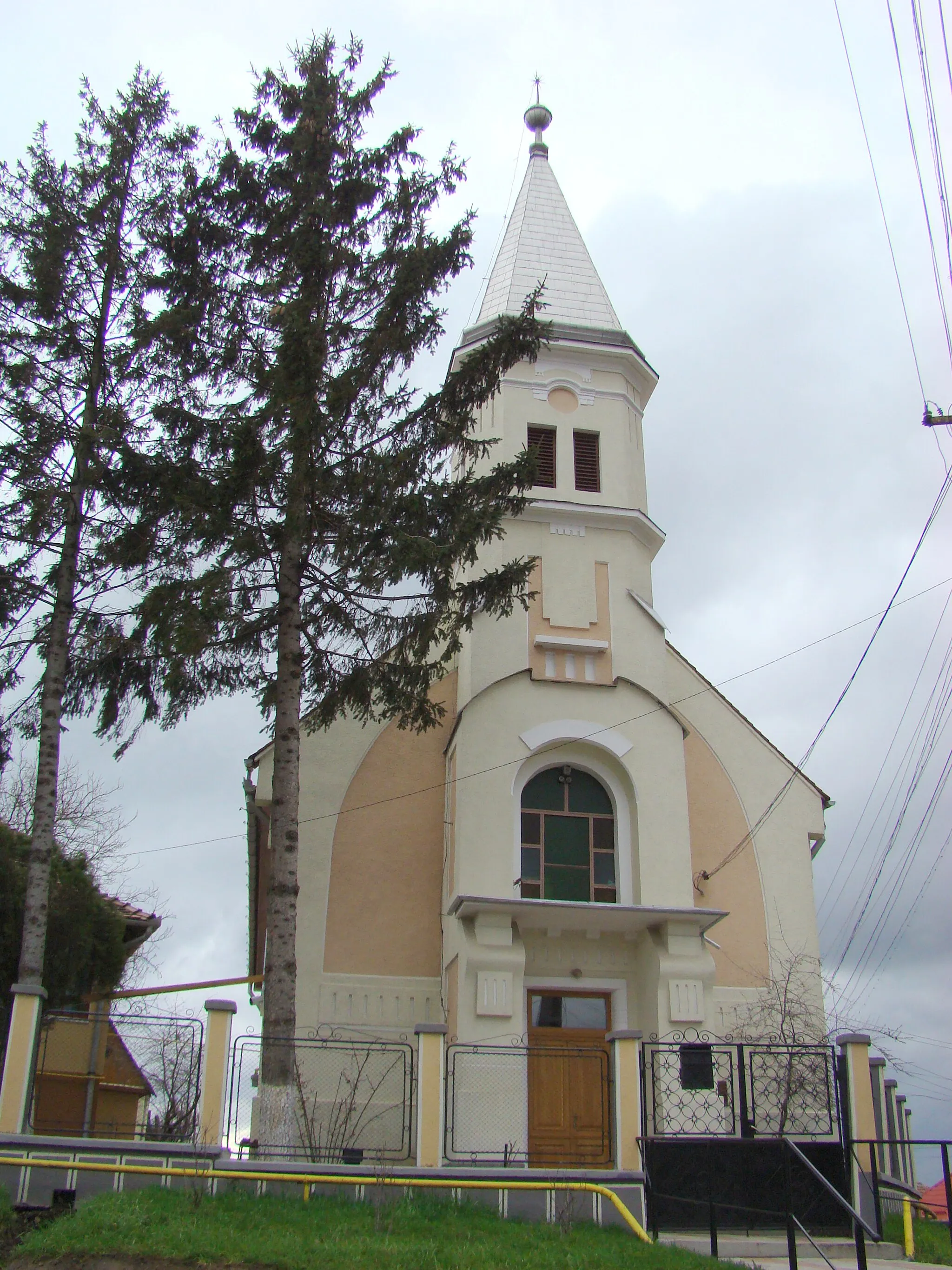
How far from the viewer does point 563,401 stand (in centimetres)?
2066

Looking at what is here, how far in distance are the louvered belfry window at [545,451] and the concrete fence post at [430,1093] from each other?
1002cm

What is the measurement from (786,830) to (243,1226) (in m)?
12.1

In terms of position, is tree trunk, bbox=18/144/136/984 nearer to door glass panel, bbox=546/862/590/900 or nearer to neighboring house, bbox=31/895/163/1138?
neighboring house, bbox=31/895/163/1138

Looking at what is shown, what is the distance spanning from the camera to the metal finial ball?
2606 cm

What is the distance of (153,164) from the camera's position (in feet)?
53.0

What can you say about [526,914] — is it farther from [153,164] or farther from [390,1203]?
[153,164]

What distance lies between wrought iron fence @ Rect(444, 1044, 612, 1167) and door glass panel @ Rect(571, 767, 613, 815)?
3.68 metres

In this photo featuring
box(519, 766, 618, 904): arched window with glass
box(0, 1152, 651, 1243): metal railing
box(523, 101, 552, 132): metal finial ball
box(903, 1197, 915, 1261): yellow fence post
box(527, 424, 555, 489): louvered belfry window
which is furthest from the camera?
box(523, 101, 552, 132): metal finial ball

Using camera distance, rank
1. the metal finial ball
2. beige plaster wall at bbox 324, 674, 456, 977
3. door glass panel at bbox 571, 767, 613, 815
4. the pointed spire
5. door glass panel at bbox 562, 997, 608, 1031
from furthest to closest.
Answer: the metal finial ball < the pointed spire < door glass panel at bbox 571, 767, 613, 815 < beige plaster wall at bbox 324, 674, 456, 977 < door glass panel at bbox 562, 997, 608, 1031

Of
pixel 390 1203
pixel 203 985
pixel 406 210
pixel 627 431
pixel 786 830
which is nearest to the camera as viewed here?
pixel 390 1203

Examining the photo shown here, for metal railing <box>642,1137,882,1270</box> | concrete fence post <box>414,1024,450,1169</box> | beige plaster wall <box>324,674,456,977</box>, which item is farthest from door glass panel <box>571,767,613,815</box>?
metal railing <box>642,1137,882,1270</box>

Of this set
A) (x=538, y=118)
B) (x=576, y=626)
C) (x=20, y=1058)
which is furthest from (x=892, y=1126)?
(x=538, y=118)

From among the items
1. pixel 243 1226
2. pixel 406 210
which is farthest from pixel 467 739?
pixel 243 1226

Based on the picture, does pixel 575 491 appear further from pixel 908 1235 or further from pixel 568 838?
pixel 908 1235
